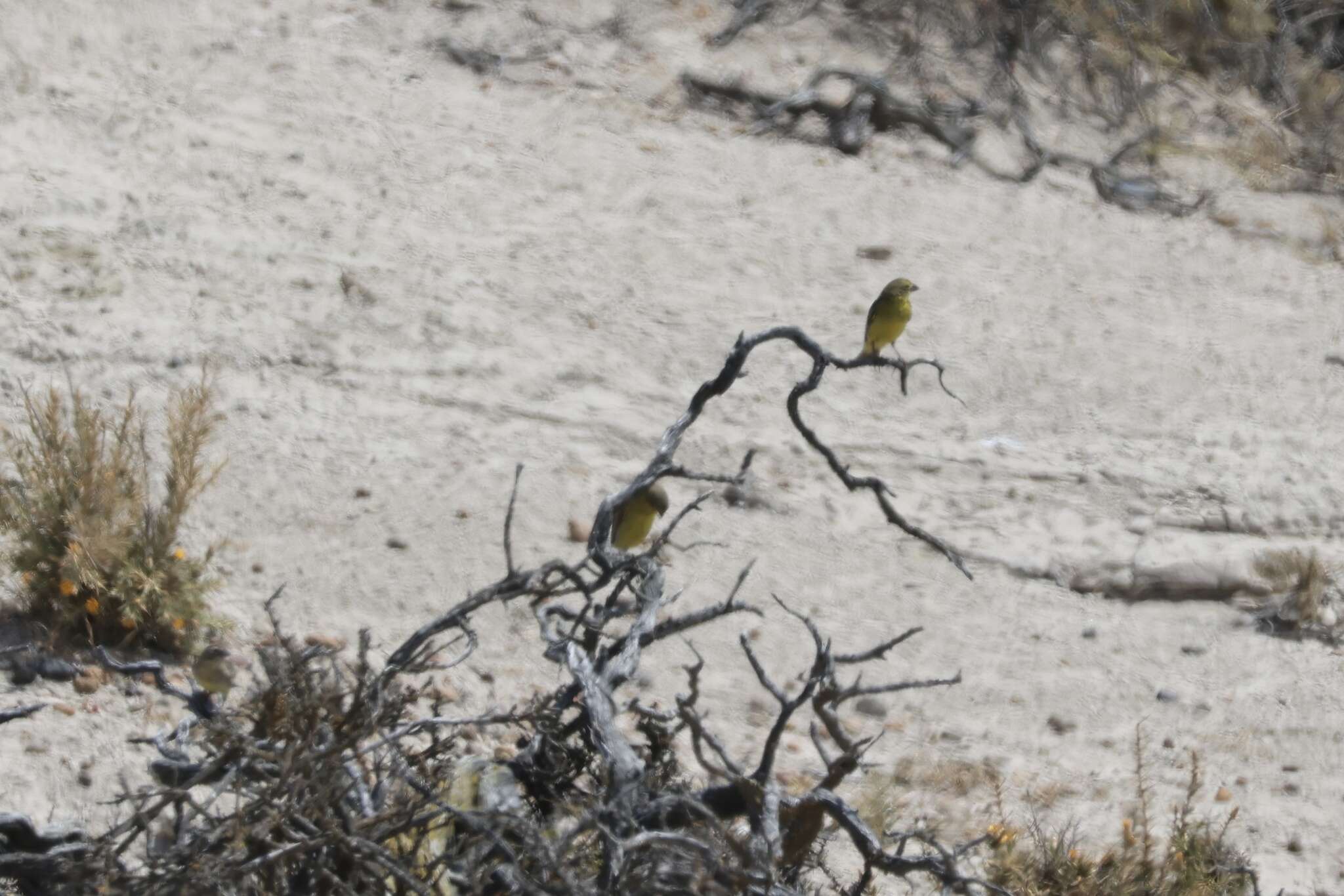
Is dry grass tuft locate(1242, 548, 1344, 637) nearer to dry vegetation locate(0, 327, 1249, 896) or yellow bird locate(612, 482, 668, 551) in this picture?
dry vegetation locate(0, 327, 1249, 896)

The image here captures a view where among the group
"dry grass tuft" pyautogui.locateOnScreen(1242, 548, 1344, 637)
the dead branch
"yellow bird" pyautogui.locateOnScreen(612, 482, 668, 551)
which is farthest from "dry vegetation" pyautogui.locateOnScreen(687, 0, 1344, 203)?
"yellow bird" pyautogui.locateOnScreen(612, 482, 668, 551)

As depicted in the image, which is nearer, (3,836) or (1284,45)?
(3,836)

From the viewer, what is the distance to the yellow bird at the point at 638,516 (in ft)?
14.8

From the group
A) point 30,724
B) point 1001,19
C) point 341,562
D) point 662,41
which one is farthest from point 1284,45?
point 30,724

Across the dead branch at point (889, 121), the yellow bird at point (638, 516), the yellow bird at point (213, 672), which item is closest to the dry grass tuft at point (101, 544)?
the yellow bird at point (213, 672)

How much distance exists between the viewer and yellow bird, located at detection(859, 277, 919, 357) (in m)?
5.22

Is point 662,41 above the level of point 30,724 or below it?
above

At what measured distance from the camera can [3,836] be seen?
2998 mm

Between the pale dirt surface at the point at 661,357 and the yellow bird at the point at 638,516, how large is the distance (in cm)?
37

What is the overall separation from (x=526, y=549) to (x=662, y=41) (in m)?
3.81

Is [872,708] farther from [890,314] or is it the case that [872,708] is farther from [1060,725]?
[890,314]

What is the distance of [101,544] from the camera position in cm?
405

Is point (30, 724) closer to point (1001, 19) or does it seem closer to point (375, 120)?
Answer: point (375, 120)

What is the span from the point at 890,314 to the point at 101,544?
262cm
